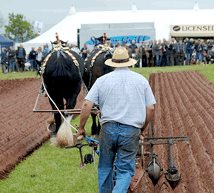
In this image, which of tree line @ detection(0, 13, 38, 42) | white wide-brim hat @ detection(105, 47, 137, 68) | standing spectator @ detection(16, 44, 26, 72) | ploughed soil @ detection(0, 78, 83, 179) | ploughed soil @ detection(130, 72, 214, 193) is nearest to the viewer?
white wide-brim hat @ detection(105, 47, 137, 68)

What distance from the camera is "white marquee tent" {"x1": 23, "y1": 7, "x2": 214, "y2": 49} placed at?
121ft

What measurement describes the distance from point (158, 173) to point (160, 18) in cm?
3329

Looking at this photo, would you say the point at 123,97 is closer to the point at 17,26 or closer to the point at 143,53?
the point at 143,53

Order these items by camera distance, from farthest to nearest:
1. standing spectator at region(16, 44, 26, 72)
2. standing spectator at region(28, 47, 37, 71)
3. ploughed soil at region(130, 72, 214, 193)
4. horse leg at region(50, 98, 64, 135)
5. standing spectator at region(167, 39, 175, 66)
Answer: standing spectator at region(167, 39, 175, 66)
standing spectator at region(28, 47, 37, 71)
standing spectator at region(16, 44, 26, 72)
horse leg at region(50, 98, 64, 135)
ploughed soil at region(130, 72, 214, 193)

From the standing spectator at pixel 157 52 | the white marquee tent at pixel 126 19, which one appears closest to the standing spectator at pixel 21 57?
the white marquee tent at pixel 126 19

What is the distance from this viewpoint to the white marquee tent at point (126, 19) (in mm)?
36834

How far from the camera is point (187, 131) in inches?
407

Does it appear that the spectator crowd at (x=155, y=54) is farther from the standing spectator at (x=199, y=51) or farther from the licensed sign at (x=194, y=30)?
the licensed sign at (x=194, y=30)

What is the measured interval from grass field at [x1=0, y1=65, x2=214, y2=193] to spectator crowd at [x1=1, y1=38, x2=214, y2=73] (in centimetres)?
2100

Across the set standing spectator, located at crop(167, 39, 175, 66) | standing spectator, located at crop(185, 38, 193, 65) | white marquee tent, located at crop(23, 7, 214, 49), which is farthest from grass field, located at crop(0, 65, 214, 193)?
white marquee tent, located at crop(23, 7, 214, 49)

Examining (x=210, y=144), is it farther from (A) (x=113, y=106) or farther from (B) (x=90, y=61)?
(A) (x=113, y=106)

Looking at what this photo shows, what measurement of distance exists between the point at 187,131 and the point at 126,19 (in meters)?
29.9

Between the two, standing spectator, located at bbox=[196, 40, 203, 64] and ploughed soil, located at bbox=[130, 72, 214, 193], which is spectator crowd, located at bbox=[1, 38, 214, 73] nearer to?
standing spectator, located at bbox=[196, 40, 203, 64]

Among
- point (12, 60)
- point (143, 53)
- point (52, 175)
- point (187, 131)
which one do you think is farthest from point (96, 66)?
point (12, 60)
